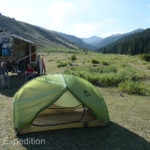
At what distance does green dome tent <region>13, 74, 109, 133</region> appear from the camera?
5227 millimetres

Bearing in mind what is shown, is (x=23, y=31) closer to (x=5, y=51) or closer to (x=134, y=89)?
(x=5, y=51)

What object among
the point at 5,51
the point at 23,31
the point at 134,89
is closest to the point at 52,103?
the point at 134,89

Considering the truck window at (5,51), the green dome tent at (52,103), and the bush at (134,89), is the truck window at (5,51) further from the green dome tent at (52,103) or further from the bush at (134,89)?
the green dome tent at (52,103)

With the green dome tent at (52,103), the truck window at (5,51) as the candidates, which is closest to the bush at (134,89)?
the green dome tent at (52,103)

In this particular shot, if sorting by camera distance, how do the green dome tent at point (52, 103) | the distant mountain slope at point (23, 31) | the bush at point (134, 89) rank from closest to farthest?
1. the green dome tent at point (52, 103)
2. the bush at point (134, 89)
3. the distant mountain slope at point (23, 31)

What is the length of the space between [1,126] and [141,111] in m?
5.59

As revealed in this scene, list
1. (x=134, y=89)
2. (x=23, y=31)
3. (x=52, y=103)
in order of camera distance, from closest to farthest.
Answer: (x=52, y=103), (x=134, y=89), (x=23, y=31)

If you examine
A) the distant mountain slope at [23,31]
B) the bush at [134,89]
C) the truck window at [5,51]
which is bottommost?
the bush at [134,89]

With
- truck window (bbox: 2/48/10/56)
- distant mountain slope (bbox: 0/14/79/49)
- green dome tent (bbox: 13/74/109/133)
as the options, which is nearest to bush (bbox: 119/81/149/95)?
green dome tent (bbox: 13/74/109/133)

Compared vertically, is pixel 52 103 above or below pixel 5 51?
below

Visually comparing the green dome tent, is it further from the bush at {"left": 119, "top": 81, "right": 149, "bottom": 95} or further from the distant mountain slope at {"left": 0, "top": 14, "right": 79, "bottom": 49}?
the distant mountain slope at {"left": 0, "top": 14, "right": 79, "bottom": 49}

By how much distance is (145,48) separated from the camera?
94.7 metres

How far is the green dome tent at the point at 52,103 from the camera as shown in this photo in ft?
17.1

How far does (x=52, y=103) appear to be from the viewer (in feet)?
17.1
